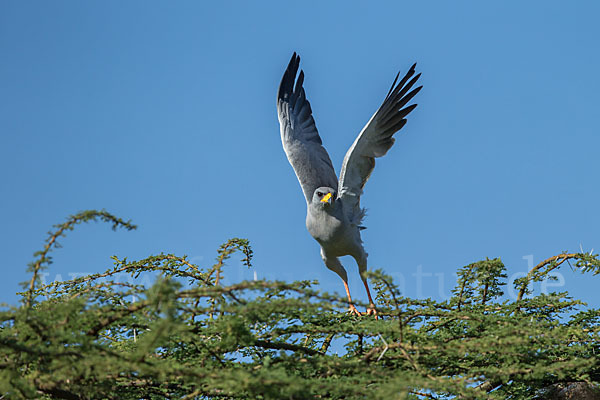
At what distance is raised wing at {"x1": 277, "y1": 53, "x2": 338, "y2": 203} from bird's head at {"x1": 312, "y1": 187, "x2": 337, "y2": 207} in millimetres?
279

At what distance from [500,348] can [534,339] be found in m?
0.44

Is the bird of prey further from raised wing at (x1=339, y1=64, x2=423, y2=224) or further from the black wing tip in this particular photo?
the black wing tip

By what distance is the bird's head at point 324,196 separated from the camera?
5762mm

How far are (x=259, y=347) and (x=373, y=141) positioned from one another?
8.90 feet

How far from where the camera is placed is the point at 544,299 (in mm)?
4609

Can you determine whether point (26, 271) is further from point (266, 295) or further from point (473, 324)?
point (473, 324)

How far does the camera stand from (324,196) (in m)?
5.83

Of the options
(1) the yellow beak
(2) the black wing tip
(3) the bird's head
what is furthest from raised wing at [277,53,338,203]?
(1) the yellow beak

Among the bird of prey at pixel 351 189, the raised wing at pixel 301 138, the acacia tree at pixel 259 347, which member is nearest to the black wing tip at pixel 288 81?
the raised wing at pixel 301 138

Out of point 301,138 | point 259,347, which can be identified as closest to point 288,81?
point 301,138

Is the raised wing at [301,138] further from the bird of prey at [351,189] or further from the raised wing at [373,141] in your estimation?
the raised wing at [373,141]

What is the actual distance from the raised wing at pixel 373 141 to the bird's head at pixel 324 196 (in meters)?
0.13

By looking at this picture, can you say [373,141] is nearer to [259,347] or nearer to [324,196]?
[324,196]

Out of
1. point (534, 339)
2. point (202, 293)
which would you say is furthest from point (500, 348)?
point (202, 293)
